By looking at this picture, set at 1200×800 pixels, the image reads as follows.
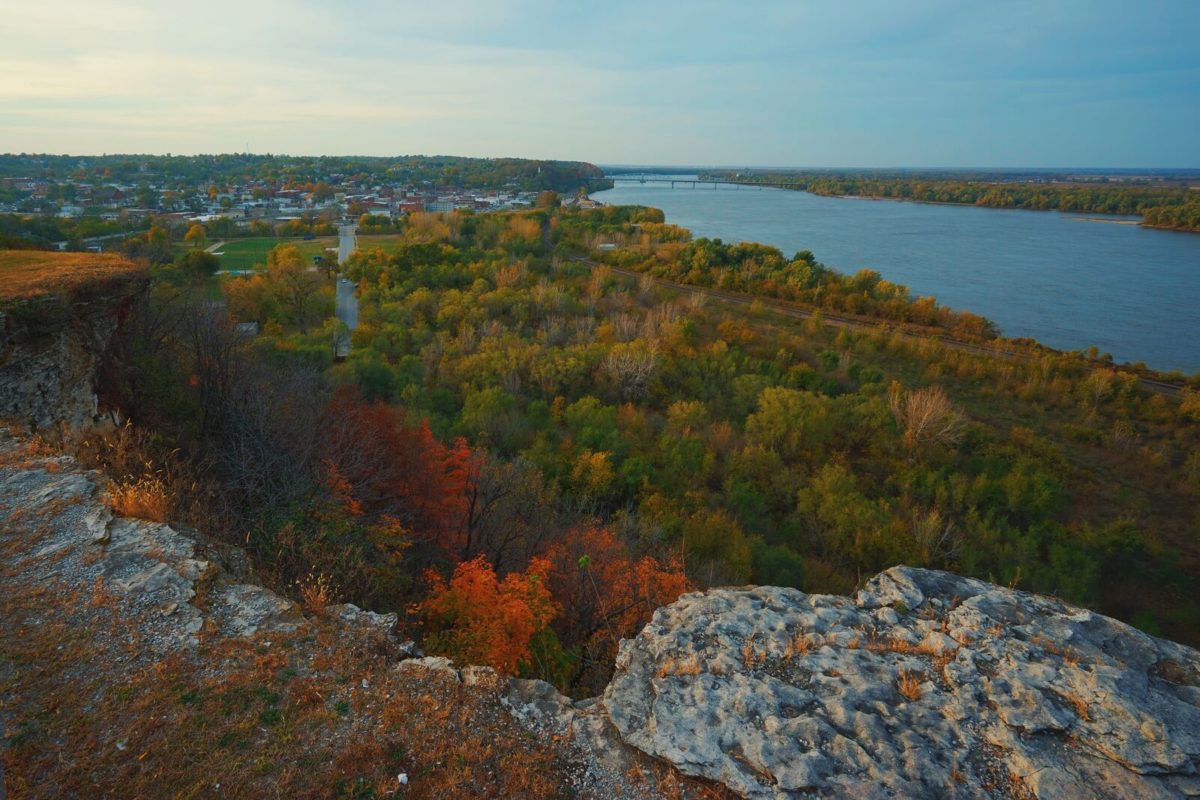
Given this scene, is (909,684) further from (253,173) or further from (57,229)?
(253,173)

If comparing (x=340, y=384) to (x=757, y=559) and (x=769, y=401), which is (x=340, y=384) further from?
(x=769, y=401)


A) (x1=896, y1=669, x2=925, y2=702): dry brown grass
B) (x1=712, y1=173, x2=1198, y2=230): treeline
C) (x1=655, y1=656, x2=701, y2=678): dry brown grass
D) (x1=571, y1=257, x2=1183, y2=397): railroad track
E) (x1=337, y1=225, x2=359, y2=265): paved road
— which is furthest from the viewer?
(x1=712, y1=173, x2=1198, y2=230): treeline

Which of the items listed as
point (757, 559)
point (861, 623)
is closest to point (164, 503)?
point (861, 623)

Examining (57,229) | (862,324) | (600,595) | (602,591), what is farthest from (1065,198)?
(57,229)

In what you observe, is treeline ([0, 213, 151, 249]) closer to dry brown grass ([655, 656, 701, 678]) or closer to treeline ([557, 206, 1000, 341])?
treeline ([557, 206, 1000, 341])

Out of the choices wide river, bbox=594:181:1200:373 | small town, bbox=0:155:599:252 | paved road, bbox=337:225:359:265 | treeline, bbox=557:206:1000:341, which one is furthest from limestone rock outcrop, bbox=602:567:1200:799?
paved road, bbox=337:225:359:265

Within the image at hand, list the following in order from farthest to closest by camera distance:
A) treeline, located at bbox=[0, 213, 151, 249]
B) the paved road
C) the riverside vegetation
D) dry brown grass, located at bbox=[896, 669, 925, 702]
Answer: the paved road, treeline, located at bbox=[0, 213, 151, 249], the riverside vegetation, dry brown grass, located at bbox=[896, 669, 925, 702]

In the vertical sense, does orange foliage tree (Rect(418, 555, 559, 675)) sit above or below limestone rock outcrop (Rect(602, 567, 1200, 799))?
below
